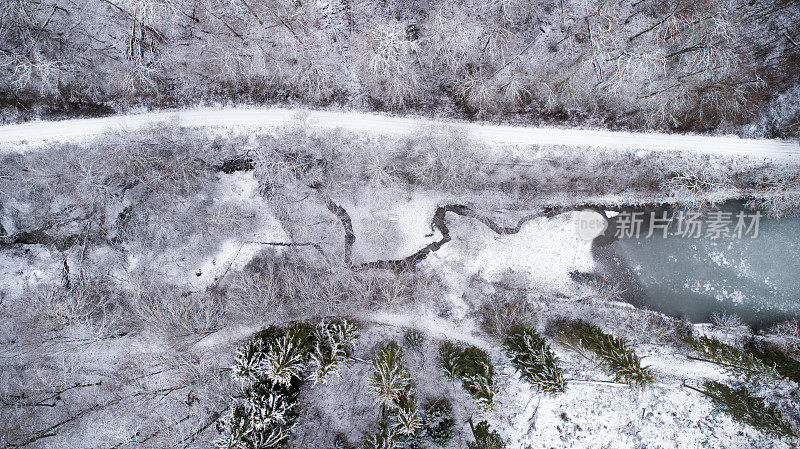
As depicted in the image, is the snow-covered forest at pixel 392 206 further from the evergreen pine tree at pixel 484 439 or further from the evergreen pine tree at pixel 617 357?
the evergreen pine tree at pixel 617 357

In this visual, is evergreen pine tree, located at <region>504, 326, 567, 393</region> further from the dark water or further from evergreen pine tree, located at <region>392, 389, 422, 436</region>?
the dark water

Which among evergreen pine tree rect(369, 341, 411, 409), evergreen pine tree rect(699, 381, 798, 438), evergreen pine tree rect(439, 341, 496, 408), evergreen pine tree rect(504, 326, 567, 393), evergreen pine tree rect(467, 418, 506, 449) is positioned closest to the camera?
evergreen pine tree rect(369, 341, 411, 409)

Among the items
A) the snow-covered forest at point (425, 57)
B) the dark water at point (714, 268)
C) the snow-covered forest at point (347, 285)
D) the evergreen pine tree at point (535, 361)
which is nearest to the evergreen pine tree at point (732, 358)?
the snow-covered forest at point (347, 285)

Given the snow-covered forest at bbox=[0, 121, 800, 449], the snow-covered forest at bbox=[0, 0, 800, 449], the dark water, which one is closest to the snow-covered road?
the snow-covered forest at bbox=[0, 0, 800, 449]

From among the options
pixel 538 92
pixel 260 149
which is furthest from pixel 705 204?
pixel 260 149

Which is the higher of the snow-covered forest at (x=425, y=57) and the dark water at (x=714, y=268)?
the snow-covered forest at (x=425, y=57)

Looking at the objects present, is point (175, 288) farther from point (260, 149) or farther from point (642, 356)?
point (642, 356)
